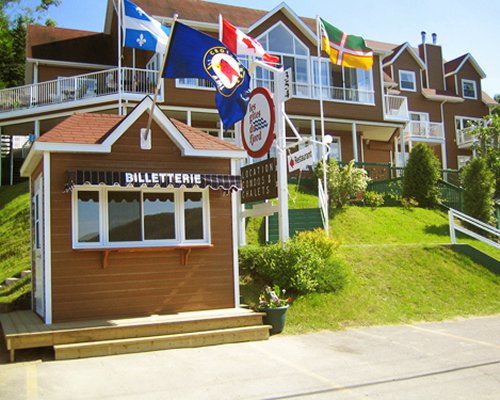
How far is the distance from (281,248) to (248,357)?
3.91m

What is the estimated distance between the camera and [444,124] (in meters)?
38.6

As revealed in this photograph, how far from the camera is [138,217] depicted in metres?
10.4

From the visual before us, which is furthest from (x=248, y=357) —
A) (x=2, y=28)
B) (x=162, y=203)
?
(x=2, y=28)

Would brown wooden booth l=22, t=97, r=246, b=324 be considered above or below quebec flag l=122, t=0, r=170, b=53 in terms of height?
below

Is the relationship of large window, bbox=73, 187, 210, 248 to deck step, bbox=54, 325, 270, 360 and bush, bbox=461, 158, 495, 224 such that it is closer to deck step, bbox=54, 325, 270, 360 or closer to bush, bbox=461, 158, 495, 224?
deck step, bbox=54, 325, 270, 360

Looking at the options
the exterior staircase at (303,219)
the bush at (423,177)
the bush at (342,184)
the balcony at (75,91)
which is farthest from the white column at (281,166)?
the bush at (423,177)

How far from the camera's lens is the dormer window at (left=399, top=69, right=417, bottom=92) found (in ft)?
122

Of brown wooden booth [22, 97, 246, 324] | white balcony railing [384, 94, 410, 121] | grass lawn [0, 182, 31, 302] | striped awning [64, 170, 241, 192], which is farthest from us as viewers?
white balcony railing [384, 94, 410, 121]

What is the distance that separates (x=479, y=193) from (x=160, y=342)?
15.5m

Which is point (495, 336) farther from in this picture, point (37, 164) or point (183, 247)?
point (37, 164)

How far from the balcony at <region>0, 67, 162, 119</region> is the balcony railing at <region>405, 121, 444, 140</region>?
60.8 feet

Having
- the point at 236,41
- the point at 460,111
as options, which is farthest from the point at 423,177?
the point at 460,111

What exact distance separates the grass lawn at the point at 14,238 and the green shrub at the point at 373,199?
42.0 ft

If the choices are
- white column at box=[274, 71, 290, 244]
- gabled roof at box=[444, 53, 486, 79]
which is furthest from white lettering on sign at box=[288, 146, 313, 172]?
gabled roof at box=[444, 53, 486, 79]
